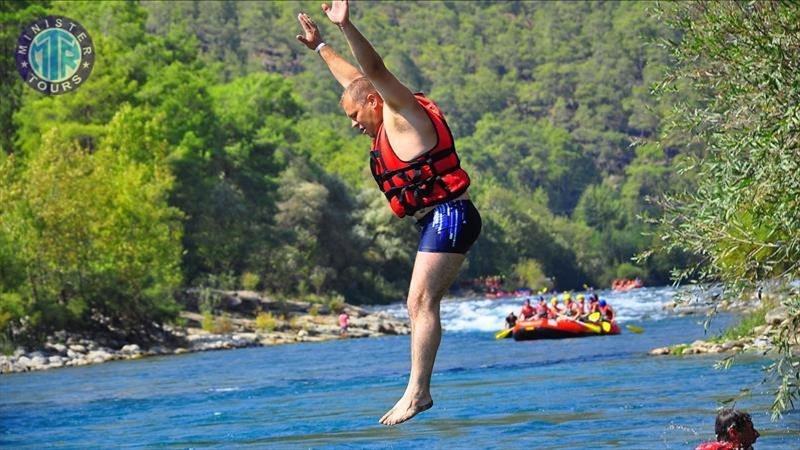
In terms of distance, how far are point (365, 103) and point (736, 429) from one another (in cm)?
629

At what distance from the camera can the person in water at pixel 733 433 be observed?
11.9m

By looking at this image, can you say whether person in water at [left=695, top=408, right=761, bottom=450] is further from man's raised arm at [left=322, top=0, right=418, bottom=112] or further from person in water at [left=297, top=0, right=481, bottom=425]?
man's raised arm at [left=322, top=0, right=418, bottom=112]

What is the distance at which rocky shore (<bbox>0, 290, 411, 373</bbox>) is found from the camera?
40.6 m

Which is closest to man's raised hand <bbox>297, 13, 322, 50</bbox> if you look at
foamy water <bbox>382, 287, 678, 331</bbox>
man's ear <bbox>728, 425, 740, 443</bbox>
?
man's ear <bbox>728, 425, 740, 443</bbox>

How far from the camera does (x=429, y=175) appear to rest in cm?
662

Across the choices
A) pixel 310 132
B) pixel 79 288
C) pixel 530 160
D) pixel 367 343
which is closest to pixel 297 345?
pixel 367 343

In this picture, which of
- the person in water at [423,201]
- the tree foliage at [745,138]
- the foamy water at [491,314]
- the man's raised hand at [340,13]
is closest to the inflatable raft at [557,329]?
the foamy water at [491,314]

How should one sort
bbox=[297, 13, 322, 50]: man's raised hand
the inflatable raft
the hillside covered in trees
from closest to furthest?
bbox=[297, 13, 322, 50]: man's raised hand → the inflatable raft → the hillside covered in trees

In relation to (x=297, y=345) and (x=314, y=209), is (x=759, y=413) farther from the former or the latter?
(x=314, y=209)

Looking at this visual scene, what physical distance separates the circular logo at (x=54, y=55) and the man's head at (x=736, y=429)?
46173 millimetres

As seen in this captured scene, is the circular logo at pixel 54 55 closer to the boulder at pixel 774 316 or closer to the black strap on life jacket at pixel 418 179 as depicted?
the boulder at pixel 774 316

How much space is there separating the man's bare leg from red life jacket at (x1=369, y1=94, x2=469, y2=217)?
10.7 inches

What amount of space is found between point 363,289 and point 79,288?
124 ft

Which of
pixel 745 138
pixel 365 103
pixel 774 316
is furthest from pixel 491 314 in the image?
pixel 365 103
